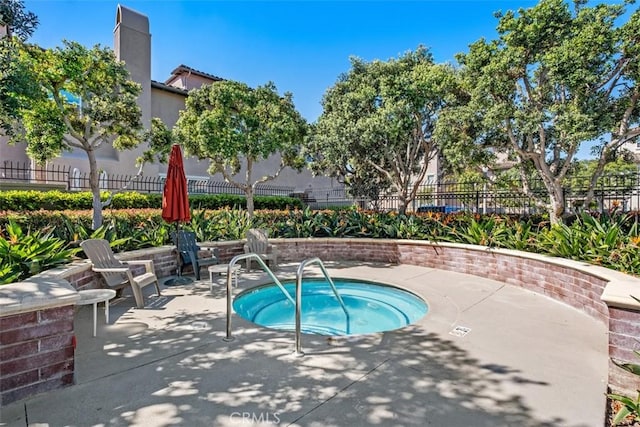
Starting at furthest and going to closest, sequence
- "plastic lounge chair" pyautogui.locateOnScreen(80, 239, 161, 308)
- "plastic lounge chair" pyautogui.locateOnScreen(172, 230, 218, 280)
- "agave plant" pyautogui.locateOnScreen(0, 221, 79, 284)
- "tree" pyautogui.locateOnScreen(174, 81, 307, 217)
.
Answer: "tree" pyautogui.locateOnScreen(174, 81, 307, 217), "plastic lounge chair" pyautogui.locateOnScreen(172, 230, 218, 280), "plastic lounge chair" pyautogui.locateOnScreen(80, 239, 161, 308), "agave plant" pyautogui.locateOnScreen(0, 221, 79, 284)

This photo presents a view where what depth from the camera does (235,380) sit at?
335 centimetres

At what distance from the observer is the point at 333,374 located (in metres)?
3.49

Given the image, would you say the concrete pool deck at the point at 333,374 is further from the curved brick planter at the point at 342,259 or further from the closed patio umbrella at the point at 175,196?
the closed patio umbrella at the point at 175,196

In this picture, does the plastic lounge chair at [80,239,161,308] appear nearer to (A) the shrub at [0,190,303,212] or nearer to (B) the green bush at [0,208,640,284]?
(B) the green bush at [0,208,640,284]

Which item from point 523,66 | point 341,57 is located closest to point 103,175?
point 341,57

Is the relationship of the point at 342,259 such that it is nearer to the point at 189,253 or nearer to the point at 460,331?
the point at 189,253

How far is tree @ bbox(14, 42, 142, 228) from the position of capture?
7.25 meters

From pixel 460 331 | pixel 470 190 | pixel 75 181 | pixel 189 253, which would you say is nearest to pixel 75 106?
pixel 189 253

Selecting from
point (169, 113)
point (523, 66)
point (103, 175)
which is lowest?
point (103, 175)

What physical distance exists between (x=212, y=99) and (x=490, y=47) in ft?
26.5

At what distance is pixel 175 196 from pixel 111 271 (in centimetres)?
218

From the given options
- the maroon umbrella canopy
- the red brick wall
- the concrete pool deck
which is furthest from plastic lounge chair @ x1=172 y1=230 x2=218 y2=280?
the red brick wall

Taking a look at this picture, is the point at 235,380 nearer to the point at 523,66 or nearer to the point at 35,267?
the point at 35,267

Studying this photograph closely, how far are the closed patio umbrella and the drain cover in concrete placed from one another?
555 centimetres
